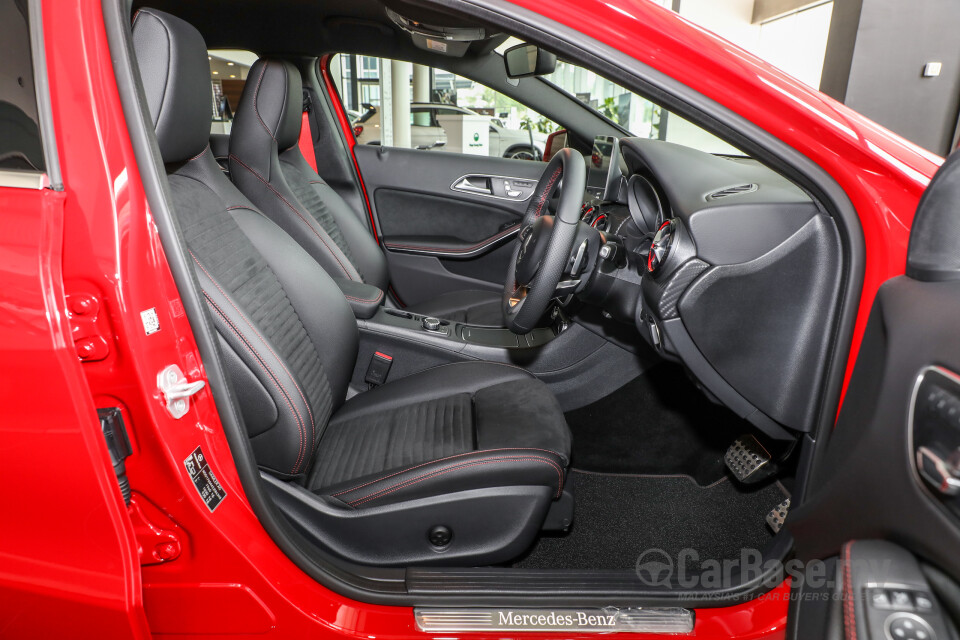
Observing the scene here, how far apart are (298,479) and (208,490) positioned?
0.40 meters

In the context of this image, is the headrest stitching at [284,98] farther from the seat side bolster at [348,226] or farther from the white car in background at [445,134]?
the white car in background at [445,134]

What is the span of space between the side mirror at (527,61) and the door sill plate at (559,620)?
174cm

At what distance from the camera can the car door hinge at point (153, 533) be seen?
35.0 inches

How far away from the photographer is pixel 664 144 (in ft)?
4.40

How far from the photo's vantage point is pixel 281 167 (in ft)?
6.74

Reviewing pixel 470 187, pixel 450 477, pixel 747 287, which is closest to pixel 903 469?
pixel 747 287

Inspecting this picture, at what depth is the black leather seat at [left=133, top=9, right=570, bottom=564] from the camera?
3.58 ft

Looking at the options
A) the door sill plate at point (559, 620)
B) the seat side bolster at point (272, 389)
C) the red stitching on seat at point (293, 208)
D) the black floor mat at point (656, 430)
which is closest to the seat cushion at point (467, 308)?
the red stitching on seat at point (293, 208)

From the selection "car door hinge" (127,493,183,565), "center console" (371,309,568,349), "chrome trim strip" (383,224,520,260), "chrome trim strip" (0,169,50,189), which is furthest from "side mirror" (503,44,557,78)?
"car door hinge" (127,493,183,565)

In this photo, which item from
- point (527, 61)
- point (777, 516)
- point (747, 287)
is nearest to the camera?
point (747, 287)

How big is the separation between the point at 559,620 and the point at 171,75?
3.75ft

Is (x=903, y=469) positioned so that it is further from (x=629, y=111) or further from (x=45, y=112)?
(x=629, y=111)

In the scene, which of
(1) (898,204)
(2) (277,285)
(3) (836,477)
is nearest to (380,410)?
(2) (277,285)

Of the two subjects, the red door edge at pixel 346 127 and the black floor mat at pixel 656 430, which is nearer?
the black floor mat at pixel 656 430
